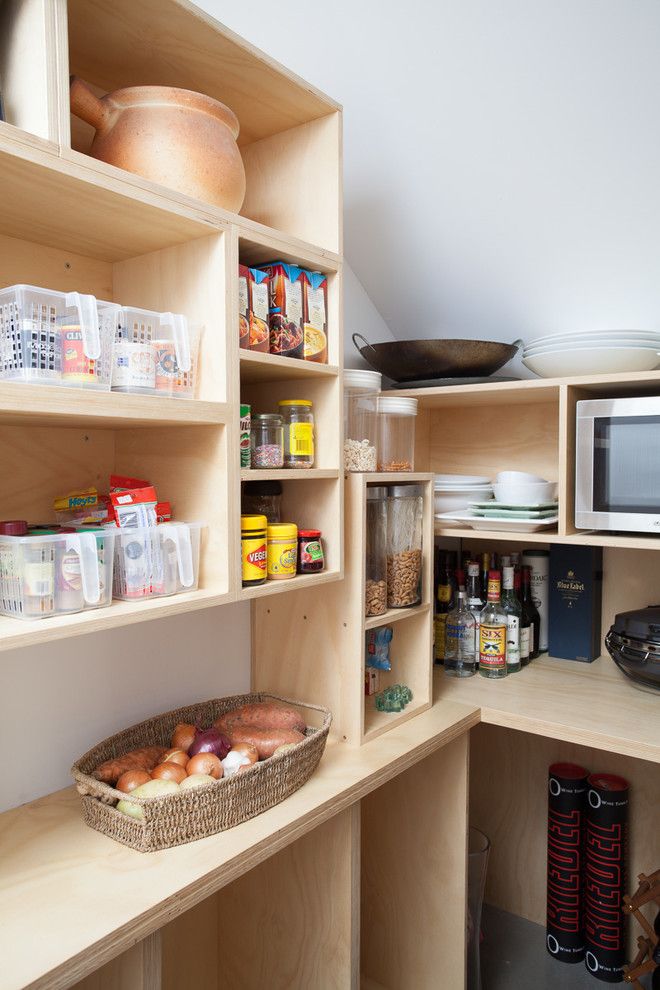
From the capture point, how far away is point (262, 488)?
4.71 feet

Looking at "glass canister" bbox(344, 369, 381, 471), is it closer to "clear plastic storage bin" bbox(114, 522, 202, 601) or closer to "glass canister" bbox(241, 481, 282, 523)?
"glass canister" bbox(241, 481, 282, 523)

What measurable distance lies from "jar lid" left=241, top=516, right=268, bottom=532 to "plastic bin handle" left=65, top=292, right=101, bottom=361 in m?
0.40

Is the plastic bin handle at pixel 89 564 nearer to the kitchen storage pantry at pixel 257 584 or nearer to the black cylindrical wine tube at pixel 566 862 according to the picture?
the kitchen storage pantry at pixel 257 584

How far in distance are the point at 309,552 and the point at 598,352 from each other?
0.86 metres

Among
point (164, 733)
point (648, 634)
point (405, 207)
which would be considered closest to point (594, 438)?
point (648, 634)

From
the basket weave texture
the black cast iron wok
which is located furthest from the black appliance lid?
the basket weave texture

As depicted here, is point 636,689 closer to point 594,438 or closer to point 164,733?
point 594,438

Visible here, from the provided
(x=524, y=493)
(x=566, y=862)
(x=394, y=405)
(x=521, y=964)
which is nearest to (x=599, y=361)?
(x=524, y=493)

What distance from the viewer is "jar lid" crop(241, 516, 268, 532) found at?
126 cm

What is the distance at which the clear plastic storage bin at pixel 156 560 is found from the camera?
3.59 feet

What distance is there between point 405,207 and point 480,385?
20.7 inches

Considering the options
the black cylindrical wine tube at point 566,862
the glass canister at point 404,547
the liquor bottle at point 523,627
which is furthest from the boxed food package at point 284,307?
the black cylindrical wine tube at point 566,862

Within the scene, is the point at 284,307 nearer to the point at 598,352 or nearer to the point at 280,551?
the point at 280,551

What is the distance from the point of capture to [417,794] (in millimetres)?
1855
